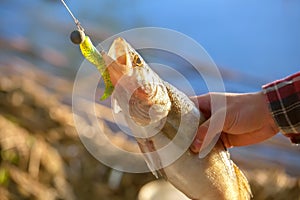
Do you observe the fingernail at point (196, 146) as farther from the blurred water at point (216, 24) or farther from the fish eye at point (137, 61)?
the blurred water at point (216, 24)

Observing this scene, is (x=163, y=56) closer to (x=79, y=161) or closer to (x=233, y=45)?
(x=79, y=161)

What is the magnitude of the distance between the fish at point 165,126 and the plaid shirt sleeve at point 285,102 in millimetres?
163

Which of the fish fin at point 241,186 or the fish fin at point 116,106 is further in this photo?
the fish fin at point 241,186

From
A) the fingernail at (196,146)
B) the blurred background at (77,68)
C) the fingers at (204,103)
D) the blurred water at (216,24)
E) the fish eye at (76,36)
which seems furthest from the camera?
the blurred water at (216,24)

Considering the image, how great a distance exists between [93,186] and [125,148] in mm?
142

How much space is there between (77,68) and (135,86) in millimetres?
2361

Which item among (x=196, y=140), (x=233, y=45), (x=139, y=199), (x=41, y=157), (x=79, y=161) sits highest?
(x=196, y=140)

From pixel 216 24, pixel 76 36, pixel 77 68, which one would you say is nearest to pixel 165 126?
pixel 76 36

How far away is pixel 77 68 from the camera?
301 centimetres

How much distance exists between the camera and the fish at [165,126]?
2.19 ft

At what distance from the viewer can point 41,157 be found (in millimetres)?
1521

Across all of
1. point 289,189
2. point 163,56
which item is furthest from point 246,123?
point 163,56

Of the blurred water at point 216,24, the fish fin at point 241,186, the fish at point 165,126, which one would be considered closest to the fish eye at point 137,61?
the fish at point 165,126

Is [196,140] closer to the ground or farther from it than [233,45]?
farther from it
